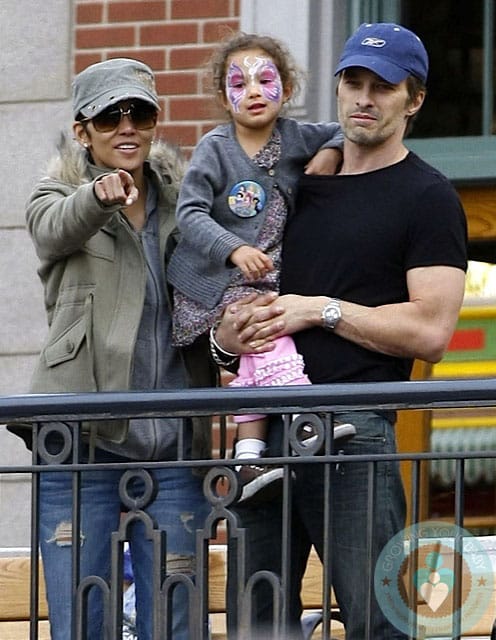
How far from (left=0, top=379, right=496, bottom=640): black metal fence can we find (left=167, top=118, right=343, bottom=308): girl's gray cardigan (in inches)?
15.3

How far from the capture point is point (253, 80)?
15.6 ft

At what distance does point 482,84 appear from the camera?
6785 millimetres

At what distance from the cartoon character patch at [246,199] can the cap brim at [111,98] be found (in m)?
0.35

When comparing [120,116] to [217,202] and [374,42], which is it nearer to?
[217,202]

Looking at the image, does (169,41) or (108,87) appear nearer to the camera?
(108,87)

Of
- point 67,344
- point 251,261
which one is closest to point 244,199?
point 251,261

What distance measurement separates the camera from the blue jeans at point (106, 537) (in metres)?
4.65

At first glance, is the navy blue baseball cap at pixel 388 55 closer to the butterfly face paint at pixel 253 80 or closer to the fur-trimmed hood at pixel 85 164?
the butterfly face paint at pixel 253 80

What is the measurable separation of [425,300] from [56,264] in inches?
40.5

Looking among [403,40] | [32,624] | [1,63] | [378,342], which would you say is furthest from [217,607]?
[1,63]

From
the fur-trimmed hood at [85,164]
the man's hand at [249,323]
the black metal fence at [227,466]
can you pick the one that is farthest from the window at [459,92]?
the black metal fence at [227,466]

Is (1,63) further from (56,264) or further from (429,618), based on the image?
(429,618)

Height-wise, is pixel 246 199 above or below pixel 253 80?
below

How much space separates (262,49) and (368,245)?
2.21ft
